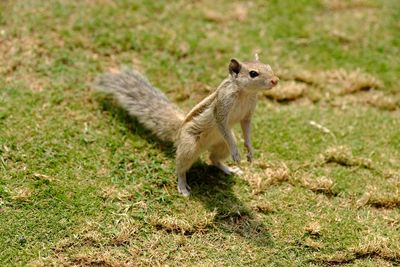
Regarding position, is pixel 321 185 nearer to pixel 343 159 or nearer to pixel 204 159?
pixel 343 159

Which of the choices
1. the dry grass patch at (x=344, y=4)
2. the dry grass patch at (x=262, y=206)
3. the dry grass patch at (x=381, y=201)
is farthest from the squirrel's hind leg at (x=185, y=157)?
the dry grass patch at (x=344, y=4)

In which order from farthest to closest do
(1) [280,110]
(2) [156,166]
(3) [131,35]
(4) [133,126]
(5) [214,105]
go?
(3) [131,35] → (1) [280,110] → (4) [133,126] → (2) [156,166] → (5) [214,105]

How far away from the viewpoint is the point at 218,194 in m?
5.34

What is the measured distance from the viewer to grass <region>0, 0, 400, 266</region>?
15.6 ft

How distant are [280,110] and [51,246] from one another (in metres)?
2.96

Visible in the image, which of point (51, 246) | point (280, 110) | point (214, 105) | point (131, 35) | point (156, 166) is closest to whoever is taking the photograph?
point (51, 246)

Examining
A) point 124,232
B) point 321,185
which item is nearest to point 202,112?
point 124,232

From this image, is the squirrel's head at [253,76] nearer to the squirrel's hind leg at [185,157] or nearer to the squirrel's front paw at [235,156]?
the squirrel's front paw at [235,156]

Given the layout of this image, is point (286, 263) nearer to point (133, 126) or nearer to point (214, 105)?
point (214, 105)

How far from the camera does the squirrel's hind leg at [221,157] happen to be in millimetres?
5445

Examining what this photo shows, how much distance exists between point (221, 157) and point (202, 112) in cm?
60

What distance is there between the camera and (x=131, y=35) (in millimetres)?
7156

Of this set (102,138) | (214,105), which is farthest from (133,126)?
(214,105)

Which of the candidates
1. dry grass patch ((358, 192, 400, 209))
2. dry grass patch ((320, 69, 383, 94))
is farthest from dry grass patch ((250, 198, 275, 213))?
dry grass patch ((320, 69, 383, 94))
